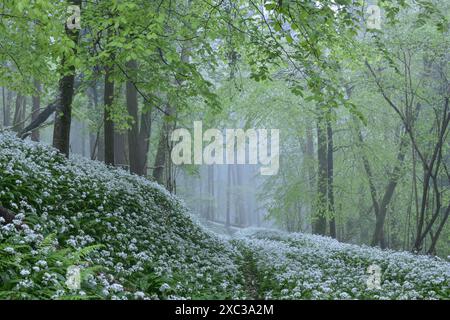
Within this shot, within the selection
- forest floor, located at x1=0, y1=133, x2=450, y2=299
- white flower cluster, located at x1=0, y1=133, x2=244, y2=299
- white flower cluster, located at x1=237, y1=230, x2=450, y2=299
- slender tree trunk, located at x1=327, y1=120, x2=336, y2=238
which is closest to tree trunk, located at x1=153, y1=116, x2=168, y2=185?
slender tree trunk, located at x1=327, y1=120, x2=336, y2=238

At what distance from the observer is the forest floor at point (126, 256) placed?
623 centimetres

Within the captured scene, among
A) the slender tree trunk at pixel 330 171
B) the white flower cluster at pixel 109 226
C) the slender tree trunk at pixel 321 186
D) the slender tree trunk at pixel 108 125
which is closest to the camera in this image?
the white flower cluster at pixel 109 226

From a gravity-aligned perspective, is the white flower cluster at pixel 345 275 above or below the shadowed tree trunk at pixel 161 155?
below

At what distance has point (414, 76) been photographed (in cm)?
2325

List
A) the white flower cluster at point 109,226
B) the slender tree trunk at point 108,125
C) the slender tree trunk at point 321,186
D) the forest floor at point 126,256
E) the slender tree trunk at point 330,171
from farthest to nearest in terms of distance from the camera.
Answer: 1. the slender tree trunk at point 330,171
2. the slender tree trunk at point 321,186
3. the slender tree trunk at point 108,125
4. the white flower cluster at point 109,226
5. the forest floor at point 126,256

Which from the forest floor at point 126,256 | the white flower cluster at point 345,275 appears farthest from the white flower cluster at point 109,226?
the white flower cluster at point 345,275

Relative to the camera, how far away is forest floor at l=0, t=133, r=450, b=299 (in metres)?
6.23

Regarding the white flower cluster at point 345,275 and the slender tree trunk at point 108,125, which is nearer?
the white flower cluster at point 345,275

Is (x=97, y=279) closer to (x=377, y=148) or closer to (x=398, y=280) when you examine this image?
(x=398, y=280)

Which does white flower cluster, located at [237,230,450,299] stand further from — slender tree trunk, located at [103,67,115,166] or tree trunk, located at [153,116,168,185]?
tree trunk, located at [153,116,168,185]

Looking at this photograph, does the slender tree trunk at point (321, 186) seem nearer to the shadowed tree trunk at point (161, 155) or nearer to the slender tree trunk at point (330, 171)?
the slender tree trunk at point (330, 171)

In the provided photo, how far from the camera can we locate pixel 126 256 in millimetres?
8797

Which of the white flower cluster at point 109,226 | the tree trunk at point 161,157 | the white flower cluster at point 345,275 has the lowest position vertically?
the white flower cluster at point 345,275
